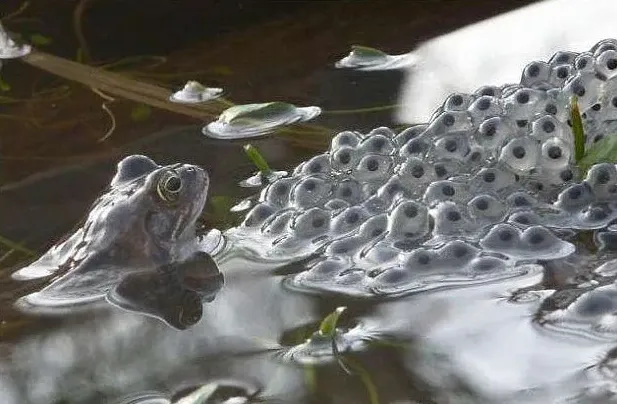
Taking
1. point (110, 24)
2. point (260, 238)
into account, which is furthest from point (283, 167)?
point (110, 24)

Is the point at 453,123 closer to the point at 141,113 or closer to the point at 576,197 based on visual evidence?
the point at 576,197

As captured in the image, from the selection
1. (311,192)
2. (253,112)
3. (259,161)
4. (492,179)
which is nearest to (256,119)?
(253,112)

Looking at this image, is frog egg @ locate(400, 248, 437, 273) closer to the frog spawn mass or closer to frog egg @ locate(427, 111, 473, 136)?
the frog spawn mass

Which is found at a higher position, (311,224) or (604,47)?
(604,47)

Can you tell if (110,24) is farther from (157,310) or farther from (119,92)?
(157,310)

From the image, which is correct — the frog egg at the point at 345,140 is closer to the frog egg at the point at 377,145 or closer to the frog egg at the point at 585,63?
the frog egg at the point at 377,145

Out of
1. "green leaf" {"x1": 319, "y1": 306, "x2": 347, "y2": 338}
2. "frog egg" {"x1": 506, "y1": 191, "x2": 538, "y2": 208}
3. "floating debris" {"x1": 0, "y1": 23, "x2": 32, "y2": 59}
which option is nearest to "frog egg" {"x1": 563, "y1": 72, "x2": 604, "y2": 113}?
"frog egg" {"x1": 506, "y1": 191, "x2": 538, "y2": 208}
